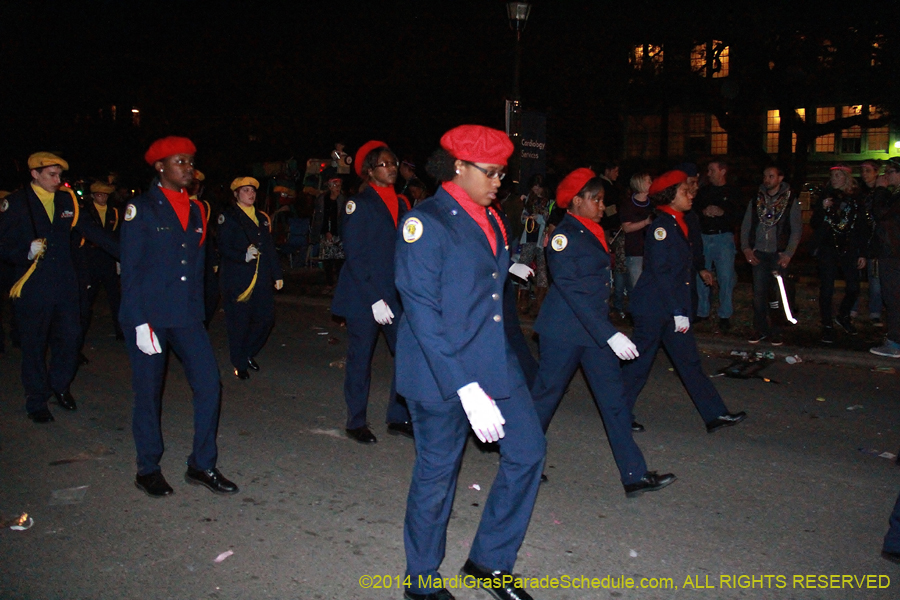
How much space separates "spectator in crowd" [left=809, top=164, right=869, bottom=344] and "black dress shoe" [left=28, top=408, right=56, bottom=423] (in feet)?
28.3

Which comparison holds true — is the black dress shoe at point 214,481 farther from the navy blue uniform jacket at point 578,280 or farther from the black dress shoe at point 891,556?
the black dress shoe at point 891,556

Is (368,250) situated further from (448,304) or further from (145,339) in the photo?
(448,304)

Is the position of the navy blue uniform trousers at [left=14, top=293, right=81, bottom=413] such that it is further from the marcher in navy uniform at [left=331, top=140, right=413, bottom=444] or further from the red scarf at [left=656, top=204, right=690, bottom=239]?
the red scarf at [left=656, top=204, right=690, bottom=239]

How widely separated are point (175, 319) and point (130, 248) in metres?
0.50

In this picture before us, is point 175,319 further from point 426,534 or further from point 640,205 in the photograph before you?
point 640,205

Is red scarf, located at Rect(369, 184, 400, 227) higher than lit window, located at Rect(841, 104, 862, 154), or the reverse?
lit window, located at Rect(841, 104, 862, 154)

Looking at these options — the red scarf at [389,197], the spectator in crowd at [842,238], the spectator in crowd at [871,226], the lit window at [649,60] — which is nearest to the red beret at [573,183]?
the red scarf at [389,197]

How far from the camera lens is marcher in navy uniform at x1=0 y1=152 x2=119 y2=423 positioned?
6.80 m

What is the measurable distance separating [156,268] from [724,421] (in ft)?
14.0

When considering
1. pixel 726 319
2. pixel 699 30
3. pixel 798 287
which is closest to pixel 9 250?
pixel 726 319

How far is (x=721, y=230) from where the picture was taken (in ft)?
35.6

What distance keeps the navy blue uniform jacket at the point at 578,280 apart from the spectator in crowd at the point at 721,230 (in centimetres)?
600

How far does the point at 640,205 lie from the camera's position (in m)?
11.0

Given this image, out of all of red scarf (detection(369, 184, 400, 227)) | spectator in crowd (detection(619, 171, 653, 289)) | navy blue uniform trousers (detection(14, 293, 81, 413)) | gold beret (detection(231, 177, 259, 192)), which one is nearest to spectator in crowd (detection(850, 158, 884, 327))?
spectator in crowd (detection(619, 171, 653, 289))
